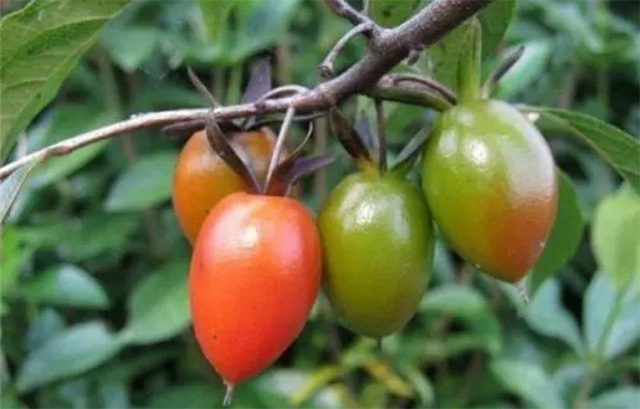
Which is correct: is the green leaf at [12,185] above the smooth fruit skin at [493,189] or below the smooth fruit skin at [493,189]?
above

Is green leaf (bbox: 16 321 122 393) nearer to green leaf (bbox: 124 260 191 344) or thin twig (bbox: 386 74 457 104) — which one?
green leaf (bbox: 124 260 191 344)

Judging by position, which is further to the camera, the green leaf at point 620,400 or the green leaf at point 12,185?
the green leaf at point 620,400

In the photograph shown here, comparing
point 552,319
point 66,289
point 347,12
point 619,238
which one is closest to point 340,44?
point 347,12

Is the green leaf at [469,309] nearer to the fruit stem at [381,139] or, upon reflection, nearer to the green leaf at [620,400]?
the green leaf at [620,400]

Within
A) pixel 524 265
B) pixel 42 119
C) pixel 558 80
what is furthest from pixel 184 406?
pixel 524 265

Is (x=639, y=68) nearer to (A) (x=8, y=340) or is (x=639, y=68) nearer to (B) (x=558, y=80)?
(B) (x=558, y=80)

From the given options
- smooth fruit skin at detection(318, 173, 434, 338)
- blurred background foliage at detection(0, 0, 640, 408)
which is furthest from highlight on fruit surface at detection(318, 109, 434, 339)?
blurred background foliage at detection(0, 0, 640, 408)

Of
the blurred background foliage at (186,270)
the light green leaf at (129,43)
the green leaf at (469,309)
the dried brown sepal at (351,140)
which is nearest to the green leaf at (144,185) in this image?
the blurred background foliage at (186,270)

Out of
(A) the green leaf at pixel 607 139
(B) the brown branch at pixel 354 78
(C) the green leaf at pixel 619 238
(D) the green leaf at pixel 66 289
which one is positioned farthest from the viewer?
(D) the green leaf at pixel 66 289
